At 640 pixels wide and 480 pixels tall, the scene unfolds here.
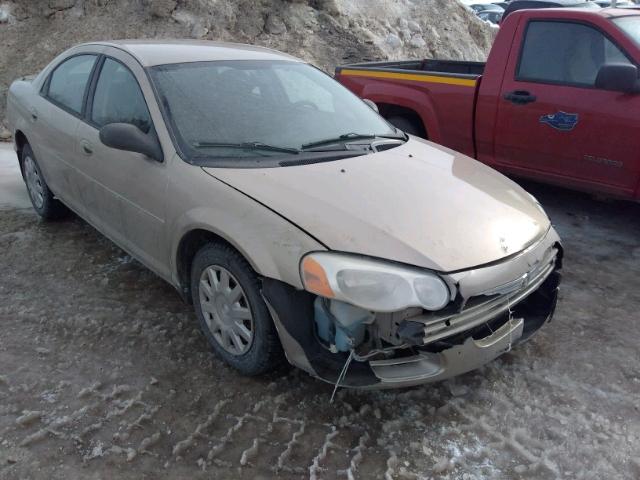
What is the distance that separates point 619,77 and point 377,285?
3.13 meters

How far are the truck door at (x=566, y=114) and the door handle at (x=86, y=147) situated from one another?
3410 millimetres

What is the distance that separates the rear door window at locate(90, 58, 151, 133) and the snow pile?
19.7 feet

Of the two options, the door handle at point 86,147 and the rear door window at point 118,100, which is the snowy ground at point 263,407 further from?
the rear door window at point 118,100

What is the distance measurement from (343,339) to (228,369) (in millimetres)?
810

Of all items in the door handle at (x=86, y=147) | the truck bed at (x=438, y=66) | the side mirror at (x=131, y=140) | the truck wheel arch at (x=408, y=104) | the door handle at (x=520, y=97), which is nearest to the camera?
the side mirror at (x=131, y=140)

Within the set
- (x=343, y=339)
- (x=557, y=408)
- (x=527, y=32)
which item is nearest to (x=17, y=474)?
(x=343, y=339)

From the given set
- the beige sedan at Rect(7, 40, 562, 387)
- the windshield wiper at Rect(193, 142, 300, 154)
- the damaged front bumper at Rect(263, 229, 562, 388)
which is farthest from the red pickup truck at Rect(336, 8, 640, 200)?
the windshield wiper at Rect(193, 142, 300, 154)

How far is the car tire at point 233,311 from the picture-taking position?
2703 mm

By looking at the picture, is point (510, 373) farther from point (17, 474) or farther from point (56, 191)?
point (56, 191)

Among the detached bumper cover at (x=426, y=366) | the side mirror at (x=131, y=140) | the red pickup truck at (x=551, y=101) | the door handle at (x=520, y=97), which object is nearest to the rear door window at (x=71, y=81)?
the side mirror at (x=131, y=140)

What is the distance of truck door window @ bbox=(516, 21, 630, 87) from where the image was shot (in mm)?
4680

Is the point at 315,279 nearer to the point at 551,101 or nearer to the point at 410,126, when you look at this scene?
the point at 551,101

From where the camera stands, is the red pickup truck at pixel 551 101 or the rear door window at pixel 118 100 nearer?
the rear door window at pixel 118 100

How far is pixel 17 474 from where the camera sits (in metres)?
2.36
